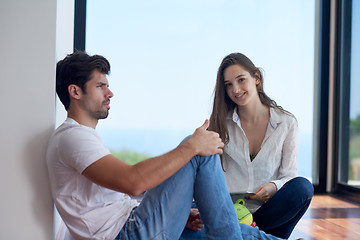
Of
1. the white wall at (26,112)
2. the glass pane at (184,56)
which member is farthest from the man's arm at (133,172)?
the glass pane at (184,56)

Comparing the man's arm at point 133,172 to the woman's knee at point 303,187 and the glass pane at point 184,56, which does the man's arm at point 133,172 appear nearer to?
the woman's knee at point 303,187

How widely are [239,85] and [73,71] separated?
36.3 inches

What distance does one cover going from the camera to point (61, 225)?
1817mm

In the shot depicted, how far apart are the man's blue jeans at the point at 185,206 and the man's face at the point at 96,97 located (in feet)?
1.24

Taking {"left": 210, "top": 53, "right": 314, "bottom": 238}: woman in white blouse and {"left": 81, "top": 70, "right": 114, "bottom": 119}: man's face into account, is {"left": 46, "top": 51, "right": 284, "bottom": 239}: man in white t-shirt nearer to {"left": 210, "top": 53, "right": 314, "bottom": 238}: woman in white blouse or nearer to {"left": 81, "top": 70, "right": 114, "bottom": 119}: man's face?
{"left": 81, "top": 70, "right": 114, "bottom": 119}: man's face

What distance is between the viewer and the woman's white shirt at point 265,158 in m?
2.03

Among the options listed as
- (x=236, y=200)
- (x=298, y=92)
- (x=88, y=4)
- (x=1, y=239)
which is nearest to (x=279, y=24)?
(x=298, y=92)

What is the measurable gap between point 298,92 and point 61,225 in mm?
3008

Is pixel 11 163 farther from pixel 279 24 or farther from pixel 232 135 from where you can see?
pixel 279 24

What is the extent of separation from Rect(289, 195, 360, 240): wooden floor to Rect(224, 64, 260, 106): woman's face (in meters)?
0.87

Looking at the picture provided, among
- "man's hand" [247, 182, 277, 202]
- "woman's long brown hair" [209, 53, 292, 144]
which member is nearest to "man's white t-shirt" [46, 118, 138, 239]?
"man's hand" [247, 182, 277, 202]

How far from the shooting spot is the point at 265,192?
74.5 inches

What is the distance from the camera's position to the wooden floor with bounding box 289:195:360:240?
2371mm

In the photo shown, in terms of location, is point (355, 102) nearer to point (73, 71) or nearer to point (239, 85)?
point (239, 85)
